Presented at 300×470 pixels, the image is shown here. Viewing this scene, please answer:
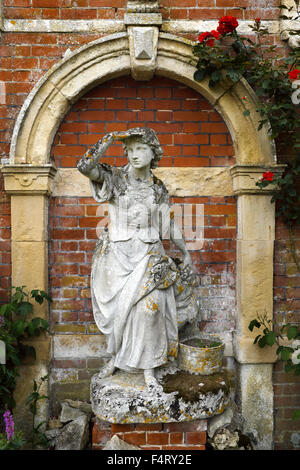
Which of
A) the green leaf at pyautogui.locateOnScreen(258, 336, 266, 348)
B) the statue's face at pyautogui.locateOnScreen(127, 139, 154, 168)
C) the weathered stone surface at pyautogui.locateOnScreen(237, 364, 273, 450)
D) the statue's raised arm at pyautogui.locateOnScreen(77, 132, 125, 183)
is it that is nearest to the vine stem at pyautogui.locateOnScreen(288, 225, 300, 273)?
the green leaf at pyautogui.locateOnScreen(258, 336, 266, 348)

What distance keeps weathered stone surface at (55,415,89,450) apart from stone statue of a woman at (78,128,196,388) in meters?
0.57

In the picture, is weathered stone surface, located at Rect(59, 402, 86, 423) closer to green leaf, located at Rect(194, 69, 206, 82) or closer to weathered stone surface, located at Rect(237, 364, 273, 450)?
weathered stone surface, located at Rect(237, 364, 273, 450)

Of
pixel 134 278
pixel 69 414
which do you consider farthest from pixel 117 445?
pixel 134 278

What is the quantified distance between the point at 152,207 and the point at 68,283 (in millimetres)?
1227

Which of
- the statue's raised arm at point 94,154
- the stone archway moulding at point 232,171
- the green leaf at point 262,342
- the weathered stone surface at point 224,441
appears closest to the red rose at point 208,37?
A: the stone archway moulding at point 232,171

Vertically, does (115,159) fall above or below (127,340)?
above

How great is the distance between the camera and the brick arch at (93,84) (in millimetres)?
3207

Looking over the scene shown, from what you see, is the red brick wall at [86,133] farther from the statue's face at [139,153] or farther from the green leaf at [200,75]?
the statue's face at [139,153]

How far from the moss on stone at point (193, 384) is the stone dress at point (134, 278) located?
0.17 meters

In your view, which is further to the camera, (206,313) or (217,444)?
(206,313)

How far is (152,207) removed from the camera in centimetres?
265
